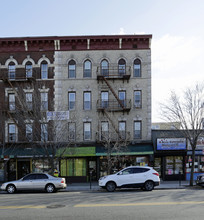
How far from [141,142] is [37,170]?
31.6ft

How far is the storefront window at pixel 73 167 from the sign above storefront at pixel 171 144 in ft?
22.5

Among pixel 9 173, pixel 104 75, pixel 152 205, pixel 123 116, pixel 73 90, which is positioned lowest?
pixel 9 173

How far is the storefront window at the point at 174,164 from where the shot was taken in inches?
834

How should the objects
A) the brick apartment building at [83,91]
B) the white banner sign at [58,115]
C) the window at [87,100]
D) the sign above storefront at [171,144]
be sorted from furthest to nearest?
the window at [87,100], the brick apartment building at [83,91], the sign above storefront at [171,144], the white banner sign at [58,115]

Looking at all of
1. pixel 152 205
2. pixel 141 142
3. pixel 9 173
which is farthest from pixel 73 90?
pixel 152 205

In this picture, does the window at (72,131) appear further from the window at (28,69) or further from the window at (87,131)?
the window at (28,69)

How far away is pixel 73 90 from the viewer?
21.8m

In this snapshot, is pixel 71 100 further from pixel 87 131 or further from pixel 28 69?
pixel 28 69

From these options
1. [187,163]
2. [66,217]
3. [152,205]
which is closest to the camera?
[66,217]

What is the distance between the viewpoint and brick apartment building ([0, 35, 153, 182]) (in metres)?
21.2

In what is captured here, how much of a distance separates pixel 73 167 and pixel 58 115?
17.9ft

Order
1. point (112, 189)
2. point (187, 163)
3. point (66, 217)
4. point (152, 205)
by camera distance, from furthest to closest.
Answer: point (187, 163) → point (112, 189) → point (152, 205) → point (66, 217)

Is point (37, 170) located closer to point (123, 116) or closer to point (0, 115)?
point (0, 115)

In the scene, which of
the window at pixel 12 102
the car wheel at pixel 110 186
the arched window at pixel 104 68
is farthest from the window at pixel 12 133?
the car wheel at pixel 110 186
